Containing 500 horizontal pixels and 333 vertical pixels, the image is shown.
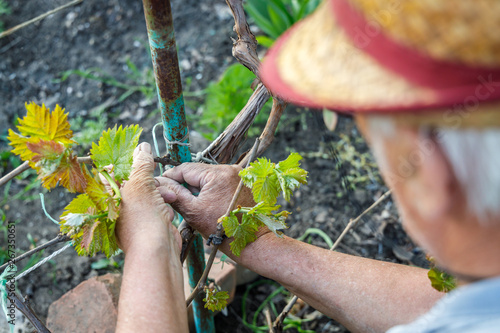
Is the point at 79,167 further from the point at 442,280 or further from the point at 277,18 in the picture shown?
the point at 277,18

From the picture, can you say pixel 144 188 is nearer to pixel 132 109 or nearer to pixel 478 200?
pixel 478 200

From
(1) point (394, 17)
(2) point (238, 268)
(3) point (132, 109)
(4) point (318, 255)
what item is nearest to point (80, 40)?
(3) point (132, 109)

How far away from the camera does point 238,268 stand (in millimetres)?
1963

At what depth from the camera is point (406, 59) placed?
545 millimetres

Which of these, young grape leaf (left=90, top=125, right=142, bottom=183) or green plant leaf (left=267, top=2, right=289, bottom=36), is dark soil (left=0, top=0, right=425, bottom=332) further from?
young grape leaf (left=90, top=125, right=142, bottom=183)

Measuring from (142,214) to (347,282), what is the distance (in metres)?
0.57

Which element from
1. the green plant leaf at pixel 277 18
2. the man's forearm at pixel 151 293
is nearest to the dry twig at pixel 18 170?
the man's forearm at pixel 151 293

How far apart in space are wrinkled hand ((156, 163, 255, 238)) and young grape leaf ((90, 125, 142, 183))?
192mm

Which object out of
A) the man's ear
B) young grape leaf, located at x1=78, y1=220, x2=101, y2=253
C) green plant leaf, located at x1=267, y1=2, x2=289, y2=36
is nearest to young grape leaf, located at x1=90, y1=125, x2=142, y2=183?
young grape leaf, located at x1=78, y1=220, x2=101, y2=253

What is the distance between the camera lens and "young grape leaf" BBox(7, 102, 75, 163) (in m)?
0.86

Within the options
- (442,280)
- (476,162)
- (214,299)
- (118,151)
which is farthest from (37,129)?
(442,280)

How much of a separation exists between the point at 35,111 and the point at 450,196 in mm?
749

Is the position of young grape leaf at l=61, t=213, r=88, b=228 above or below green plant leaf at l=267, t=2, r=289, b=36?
above

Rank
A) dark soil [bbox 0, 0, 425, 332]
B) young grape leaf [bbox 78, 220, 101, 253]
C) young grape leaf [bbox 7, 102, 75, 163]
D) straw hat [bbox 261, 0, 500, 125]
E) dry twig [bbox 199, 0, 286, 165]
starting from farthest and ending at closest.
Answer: dark soil [bbox 0, 0, 425, 332] < dry twig [bbox 199, 0, 286, 165] < young grape leaf [bbox 78, 220, 101, 253] < young grape leaf [bbox 7, 102, 75, 163] < straw hat [bbox 261, 0, 500, 125]
